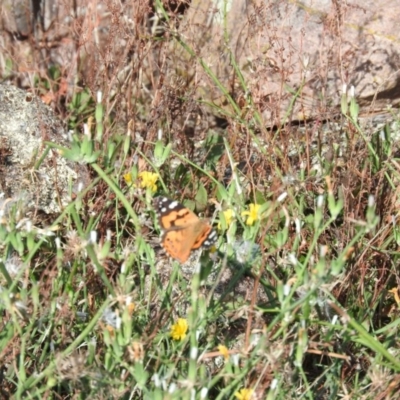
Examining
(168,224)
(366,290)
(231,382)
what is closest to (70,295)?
(168,224)

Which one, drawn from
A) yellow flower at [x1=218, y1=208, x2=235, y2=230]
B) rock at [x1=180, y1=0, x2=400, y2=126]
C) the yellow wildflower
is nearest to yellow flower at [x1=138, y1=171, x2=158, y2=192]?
yellow flower at [x1=218, y1=208, x2=235, y2=230]

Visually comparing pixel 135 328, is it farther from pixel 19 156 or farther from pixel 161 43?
pixel 161 43

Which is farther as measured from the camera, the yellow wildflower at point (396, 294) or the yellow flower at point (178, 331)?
the yellow wildflower at point (396, 294)

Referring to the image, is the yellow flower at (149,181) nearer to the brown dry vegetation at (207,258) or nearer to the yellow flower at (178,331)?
the brown dry vegetation at (207,258)

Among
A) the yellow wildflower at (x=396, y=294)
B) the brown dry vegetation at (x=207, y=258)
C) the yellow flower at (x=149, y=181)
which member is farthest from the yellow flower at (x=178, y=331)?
the yellow wildflower at (x=396, y=294)

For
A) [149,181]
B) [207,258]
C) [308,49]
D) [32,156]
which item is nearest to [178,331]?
[207,258]

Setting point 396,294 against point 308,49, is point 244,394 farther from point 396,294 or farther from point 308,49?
point 308,49
